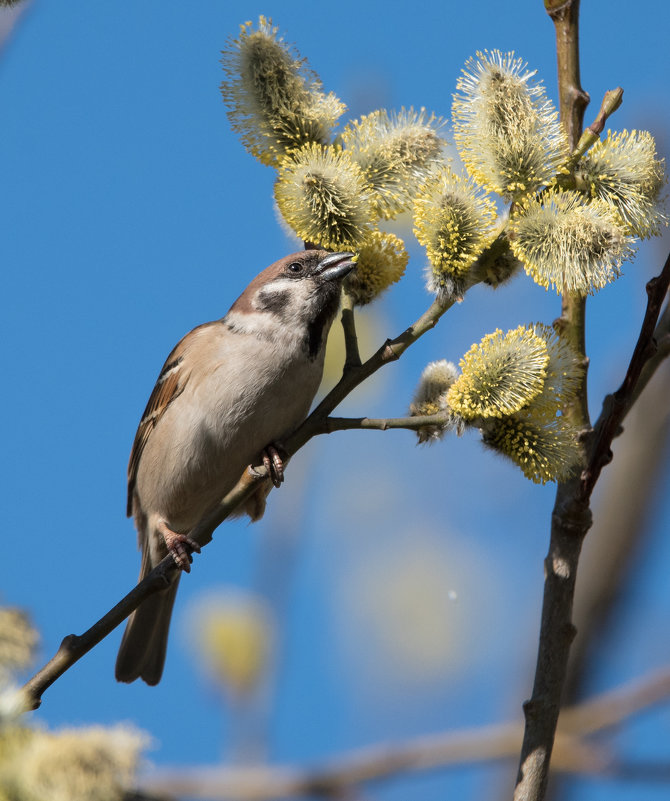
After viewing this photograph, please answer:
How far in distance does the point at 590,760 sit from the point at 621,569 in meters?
2.39

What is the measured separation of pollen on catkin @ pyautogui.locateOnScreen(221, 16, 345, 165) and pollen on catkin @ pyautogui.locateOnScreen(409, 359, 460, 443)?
0.80 metres

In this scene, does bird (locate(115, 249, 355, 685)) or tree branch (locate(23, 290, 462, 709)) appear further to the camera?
bird (locate(115, 249, 355, 685))

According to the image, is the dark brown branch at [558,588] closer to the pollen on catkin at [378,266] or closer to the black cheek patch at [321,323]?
the pollen on catkin at [378,266]

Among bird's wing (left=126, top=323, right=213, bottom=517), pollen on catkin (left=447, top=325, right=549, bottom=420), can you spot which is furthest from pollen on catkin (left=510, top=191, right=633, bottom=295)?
bird's wing (left=126, top=323, right=213, bottom=517)

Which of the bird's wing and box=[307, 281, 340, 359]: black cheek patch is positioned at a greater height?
the bird's wing

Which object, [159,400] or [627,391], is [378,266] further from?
[159,400]

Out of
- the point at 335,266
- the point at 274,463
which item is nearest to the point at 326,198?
the point at 335,266

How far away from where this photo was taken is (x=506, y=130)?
2.53 meters

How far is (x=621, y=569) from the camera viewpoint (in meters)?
5.74

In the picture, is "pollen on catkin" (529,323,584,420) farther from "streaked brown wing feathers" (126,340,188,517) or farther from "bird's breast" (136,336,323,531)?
"streaked brown wing feathers" (126,340,188,517)

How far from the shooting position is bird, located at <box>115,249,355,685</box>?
4051 millimetres

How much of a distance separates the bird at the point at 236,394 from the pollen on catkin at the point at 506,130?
0.98 metres

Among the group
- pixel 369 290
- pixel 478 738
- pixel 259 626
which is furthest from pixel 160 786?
pixel 369 290

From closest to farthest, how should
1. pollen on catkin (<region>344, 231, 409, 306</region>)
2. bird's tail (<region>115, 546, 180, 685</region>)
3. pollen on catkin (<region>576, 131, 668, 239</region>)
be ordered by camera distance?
pollen on catkin (<region>576, 131, 668, 239</region>)
pollen on catkin (<region>344, 231, 409, 306</region>)
bird's tail (<region>115, 546, 180, 685</region>)
